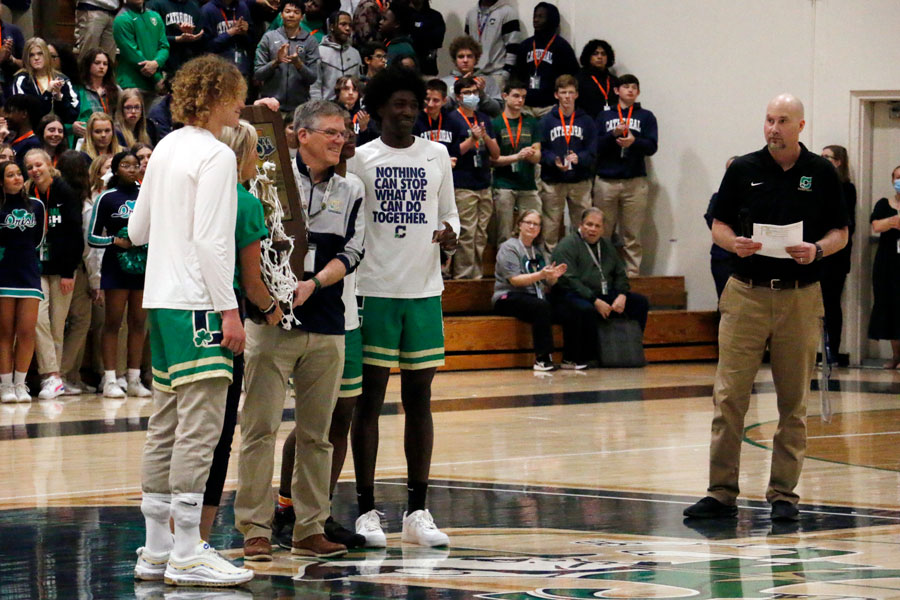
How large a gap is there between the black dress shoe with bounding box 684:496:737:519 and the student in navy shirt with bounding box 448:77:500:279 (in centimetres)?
825

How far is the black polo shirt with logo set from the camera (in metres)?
6.16

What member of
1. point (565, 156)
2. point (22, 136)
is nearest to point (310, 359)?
point (22, 136)

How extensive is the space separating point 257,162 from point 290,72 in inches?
374

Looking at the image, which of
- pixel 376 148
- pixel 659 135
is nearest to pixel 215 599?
→ pixel 376 148

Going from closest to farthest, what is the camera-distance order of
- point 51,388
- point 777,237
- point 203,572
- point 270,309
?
point 203,572 → point 270,309 → point 777,237 → point 51,388

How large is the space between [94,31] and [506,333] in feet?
16.6

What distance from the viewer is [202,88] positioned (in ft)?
15.2

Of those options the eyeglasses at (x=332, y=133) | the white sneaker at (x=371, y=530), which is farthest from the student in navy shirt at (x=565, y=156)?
the white sneaker at (x=371, y=530)

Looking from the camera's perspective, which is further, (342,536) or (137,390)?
(137,390)

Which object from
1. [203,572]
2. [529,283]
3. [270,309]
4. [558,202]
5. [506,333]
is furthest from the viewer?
[558,202]

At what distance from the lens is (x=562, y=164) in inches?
585

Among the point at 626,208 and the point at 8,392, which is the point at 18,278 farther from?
the point at 626,208

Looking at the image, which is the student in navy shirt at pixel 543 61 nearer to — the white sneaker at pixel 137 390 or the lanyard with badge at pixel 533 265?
the lanyard with badge at pixel 533 265

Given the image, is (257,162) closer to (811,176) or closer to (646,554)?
(646,554)
